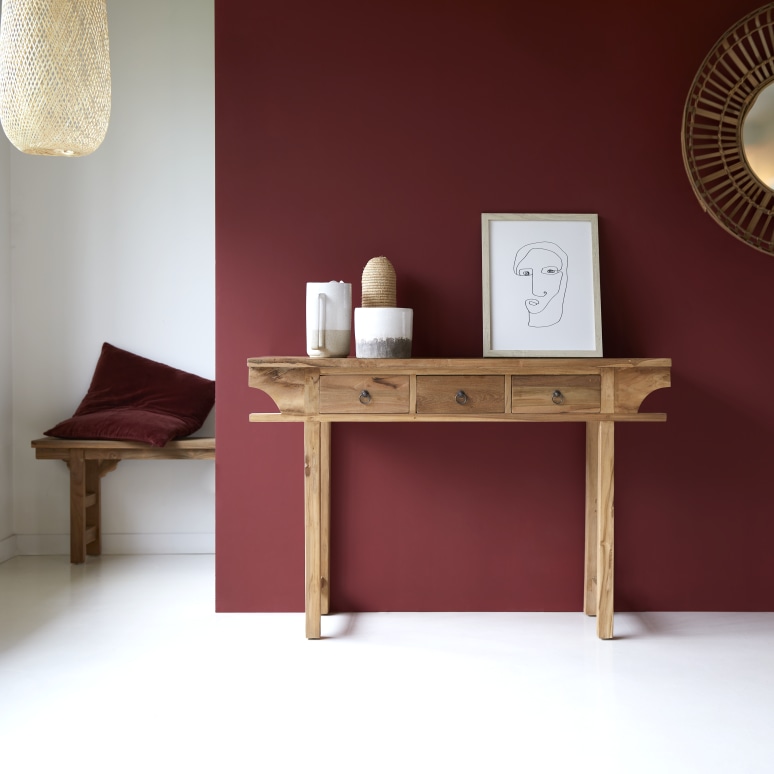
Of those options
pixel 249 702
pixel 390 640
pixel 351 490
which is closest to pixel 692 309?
pixel 351 490

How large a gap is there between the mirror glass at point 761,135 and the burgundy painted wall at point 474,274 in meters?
0.24

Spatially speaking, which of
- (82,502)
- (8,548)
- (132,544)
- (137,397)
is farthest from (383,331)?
(8,548)

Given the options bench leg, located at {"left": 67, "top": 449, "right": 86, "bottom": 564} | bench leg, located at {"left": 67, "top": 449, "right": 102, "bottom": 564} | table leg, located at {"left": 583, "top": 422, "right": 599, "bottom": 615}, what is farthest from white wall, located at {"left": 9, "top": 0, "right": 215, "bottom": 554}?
table leg, located at {"left": 583, "top": 422, "right": 599, "bottom": 615}

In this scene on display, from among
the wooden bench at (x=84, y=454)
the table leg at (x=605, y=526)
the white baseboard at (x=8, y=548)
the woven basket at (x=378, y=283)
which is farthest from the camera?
the white baseboard at (x=8, y=548)

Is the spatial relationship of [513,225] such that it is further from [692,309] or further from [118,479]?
[118,479]

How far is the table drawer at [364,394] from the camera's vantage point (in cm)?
272

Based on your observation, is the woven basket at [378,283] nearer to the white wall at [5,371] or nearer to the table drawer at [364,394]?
the table drawer at [364,394]

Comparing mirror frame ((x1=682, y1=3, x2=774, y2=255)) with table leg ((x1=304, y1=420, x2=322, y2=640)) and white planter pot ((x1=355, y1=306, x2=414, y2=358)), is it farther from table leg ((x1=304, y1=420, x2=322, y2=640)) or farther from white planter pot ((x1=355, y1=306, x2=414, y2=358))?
table leg ((x1=304, y1=420, x2=322, y2=640))

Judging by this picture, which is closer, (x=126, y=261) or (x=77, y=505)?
(x=77, y=505)

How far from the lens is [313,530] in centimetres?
283

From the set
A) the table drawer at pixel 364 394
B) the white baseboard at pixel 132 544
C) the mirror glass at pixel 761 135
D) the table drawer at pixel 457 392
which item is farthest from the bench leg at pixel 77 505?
the mirror glass at pixel 761 135

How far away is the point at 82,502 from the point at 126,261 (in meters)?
1.19

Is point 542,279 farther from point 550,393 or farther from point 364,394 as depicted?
point 364,394

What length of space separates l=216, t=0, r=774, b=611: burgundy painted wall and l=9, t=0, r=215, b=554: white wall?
3.75ft
